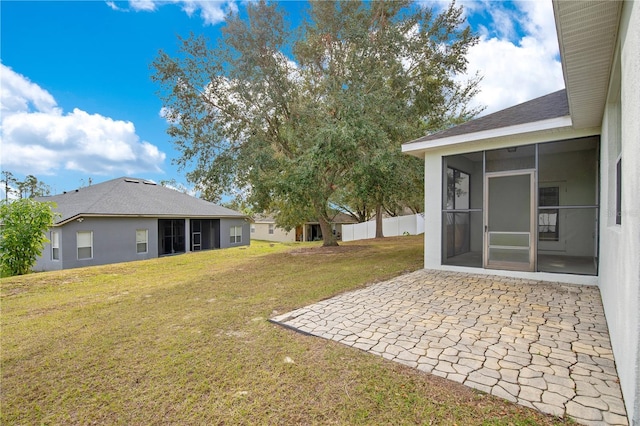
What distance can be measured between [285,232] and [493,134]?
2684cm

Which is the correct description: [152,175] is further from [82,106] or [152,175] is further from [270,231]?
[82,106]

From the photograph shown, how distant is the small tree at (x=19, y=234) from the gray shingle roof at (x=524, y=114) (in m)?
12.9

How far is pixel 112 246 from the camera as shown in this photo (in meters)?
14.8

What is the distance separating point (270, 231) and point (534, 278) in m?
29.1

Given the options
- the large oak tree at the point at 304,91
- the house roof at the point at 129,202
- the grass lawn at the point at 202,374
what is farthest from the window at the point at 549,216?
the house roof at the point at 129,202

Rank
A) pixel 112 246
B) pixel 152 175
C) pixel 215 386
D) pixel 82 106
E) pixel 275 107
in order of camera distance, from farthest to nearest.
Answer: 1. pixel 152 175
2. pixel 82 106
3. pixel 112 246
4. pixel 275 107
5. pixel 215 386

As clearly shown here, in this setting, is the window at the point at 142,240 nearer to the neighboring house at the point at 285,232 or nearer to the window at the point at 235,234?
the window at the point at 235,234

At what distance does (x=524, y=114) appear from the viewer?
6.59 meters

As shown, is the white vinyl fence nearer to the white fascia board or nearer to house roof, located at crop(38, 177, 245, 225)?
house roof, located at crop(38, 177, 245, 225)

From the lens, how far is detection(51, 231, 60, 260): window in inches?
524

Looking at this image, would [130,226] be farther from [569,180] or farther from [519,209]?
[569,180]

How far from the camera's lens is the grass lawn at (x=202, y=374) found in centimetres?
221

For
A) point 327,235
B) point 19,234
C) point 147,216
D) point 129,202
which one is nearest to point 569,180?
point 327,235

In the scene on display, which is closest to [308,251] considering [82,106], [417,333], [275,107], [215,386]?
[275,107]
